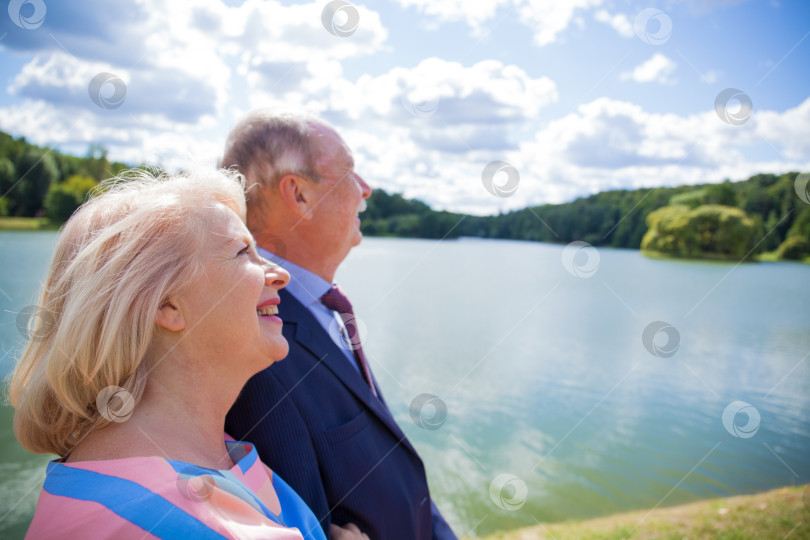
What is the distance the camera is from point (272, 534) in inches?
47.2

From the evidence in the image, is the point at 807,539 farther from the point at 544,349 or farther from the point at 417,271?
the point at 417,271

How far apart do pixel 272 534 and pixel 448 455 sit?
6.92 m

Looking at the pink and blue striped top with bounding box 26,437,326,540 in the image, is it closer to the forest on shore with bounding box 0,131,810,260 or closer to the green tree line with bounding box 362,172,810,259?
the forest on shore with bounding box 0,131,810,260

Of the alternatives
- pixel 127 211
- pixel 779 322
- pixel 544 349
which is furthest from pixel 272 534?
pixel 779 322

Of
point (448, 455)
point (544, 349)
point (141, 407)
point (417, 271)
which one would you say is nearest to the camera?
point (141, 407)

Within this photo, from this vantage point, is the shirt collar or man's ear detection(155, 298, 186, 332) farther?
the shirt collar

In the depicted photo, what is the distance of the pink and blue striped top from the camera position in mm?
1013

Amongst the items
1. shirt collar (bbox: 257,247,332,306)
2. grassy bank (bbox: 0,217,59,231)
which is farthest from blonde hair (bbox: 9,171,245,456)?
grassy bank (bbox: 0,217,59,231)

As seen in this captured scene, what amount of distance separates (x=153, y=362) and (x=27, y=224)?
2506 inches

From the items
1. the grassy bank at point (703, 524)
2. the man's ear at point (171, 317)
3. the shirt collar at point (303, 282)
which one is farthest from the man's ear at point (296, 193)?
the grassy bank at point (703, 524)

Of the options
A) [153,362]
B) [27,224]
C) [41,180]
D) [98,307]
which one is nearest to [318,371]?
[153,362]

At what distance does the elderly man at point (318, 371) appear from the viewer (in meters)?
1.86

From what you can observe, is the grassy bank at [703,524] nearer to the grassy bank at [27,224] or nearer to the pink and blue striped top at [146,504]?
the pink and blue striped top at [146,504]

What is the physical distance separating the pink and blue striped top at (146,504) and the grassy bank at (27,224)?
5677cm
